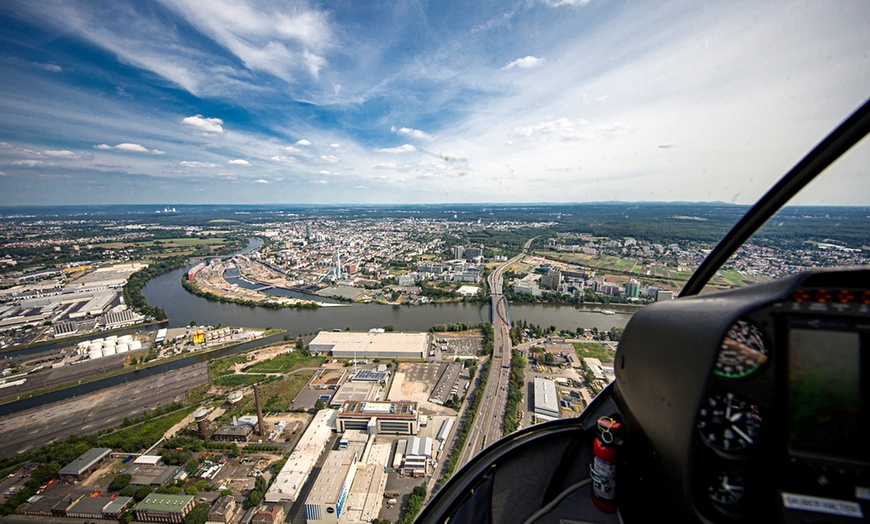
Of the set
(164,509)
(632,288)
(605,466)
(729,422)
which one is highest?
(729,422)

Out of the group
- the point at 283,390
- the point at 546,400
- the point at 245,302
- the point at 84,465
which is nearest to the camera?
the point at 84,465

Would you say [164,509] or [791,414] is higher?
[791,414]

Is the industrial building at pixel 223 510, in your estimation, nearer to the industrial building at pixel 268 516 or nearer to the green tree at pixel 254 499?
the green tree at pixel 254 499

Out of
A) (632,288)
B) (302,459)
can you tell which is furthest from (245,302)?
(632,288)

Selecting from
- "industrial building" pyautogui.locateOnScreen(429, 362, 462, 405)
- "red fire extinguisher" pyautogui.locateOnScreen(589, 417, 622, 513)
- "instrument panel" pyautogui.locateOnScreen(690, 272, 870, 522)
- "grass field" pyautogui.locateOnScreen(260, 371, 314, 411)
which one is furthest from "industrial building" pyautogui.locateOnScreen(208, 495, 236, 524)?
"instrument panel" pyautogui.locateOnScreen(690, 272, 870, 522)

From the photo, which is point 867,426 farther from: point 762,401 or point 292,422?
point 292,422

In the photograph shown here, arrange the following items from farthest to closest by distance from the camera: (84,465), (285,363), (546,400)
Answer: (285,363)
(546,400)
(84,465)

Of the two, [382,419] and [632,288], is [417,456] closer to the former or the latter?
[382,419]

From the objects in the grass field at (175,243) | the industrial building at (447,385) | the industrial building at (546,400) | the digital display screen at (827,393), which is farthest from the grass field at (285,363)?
the grass field at (175,243)

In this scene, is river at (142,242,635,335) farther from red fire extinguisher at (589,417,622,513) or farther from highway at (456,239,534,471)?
→ red fire extinguisher at (589,417,622,513)
